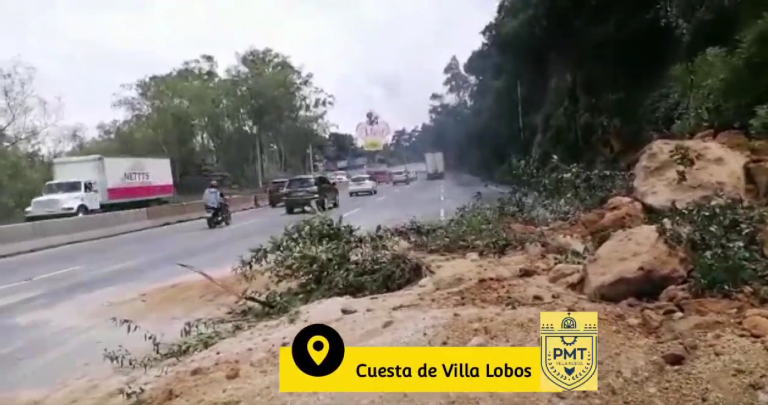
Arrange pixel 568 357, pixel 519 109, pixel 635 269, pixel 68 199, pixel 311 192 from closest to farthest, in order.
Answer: pixel 568 357 < pixel 635 269 < pixel 311 192 < pixel 519 109 < pixel 68 199

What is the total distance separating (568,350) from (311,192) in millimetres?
3883

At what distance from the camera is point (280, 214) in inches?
281

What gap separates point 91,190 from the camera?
2598 cm

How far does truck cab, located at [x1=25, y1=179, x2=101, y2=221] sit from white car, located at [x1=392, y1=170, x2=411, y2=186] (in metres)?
17.9

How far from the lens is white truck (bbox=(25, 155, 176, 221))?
70.3 ft

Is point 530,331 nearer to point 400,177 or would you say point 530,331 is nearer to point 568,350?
point 568,350

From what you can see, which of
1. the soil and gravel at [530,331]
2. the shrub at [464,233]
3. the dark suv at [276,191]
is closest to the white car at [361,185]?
the dark suv at [276,191]

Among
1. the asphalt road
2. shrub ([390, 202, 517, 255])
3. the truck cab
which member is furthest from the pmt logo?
the truck cab

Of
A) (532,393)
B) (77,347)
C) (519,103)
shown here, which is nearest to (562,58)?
(519,103)

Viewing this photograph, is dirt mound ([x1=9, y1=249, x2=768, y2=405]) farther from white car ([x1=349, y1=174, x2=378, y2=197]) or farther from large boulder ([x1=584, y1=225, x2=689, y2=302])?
white car ([x1=349, y1=174, x2=378, y2=197])

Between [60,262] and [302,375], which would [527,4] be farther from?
[60,262]

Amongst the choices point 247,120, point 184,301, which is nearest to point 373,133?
point 247,120

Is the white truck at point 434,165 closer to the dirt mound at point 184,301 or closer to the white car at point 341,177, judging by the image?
the white car at point 341,177

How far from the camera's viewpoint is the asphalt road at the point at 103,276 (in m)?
4.83
